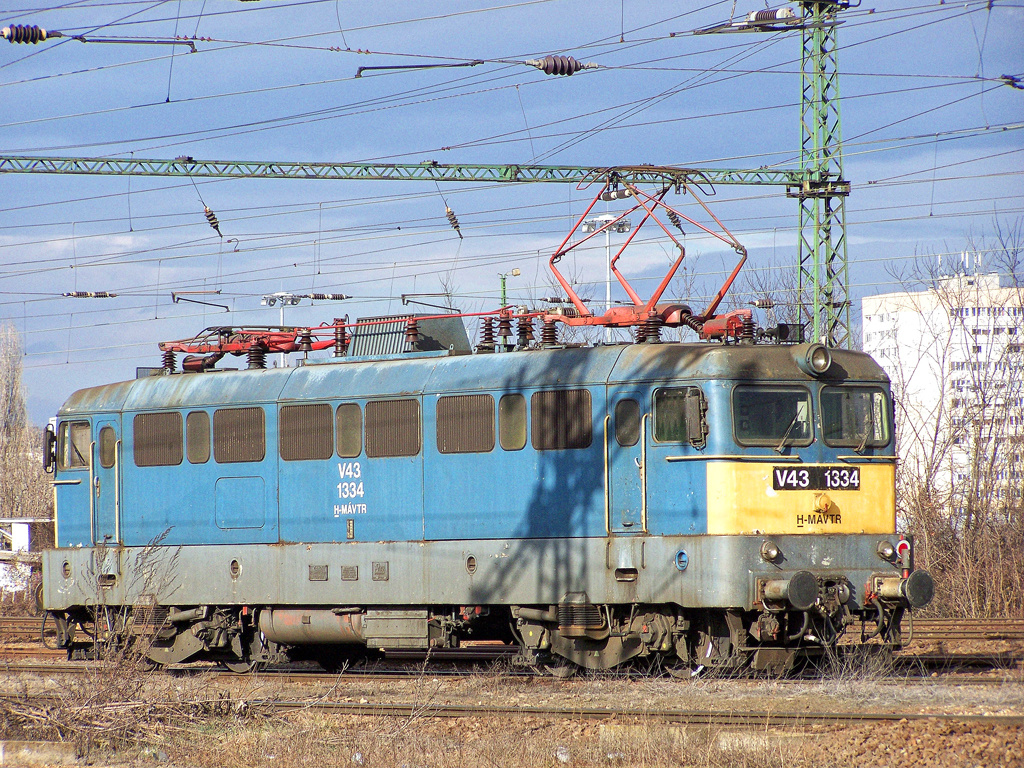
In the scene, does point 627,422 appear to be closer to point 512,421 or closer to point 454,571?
point 512,421

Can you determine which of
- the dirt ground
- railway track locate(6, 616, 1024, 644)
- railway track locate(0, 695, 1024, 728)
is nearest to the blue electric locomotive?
the dirt ground

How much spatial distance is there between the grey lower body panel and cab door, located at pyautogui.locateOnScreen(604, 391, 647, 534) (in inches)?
9.2

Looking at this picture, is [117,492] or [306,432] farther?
[117,492]

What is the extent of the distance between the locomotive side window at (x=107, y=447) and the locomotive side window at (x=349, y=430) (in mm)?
3749

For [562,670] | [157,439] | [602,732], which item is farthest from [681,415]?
[157,439]

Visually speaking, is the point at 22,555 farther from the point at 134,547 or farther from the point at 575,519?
the point at 575,519

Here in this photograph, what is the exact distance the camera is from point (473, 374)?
13.8 m

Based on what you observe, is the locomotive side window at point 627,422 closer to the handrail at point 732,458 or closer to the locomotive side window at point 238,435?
the handrail at point 732,458

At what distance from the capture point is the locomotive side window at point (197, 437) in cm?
1558

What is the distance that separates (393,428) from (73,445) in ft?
17.5

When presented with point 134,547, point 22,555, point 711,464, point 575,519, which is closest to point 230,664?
point 134,547

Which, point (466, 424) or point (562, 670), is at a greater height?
point (466, 424)

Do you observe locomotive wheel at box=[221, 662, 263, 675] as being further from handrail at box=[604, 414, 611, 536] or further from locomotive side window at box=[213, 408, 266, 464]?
handrail at box=[604, 414, 611, 536]

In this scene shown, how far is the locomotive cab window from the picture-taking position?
12.3 m
